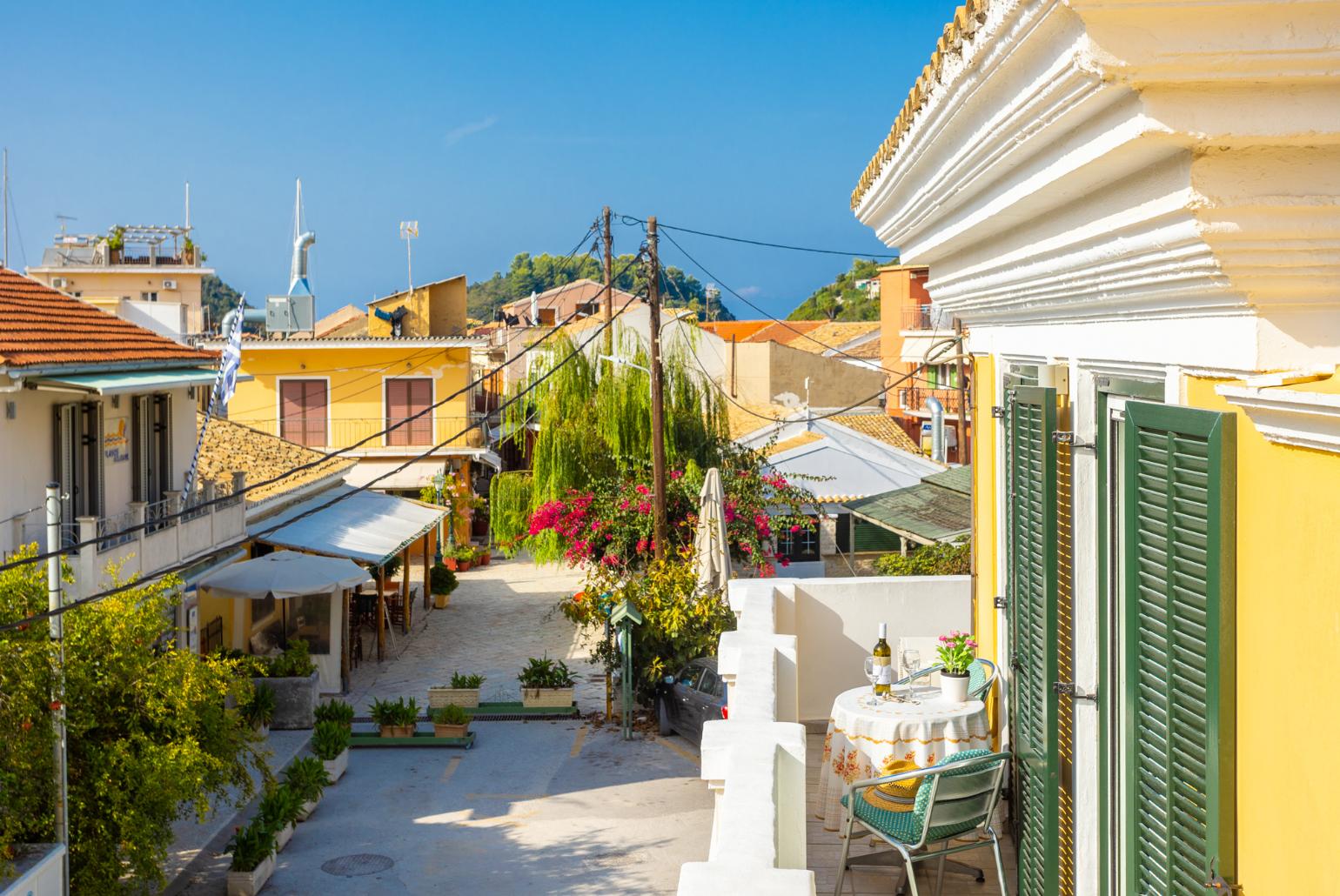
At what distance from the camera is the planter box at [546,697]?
19656 mm

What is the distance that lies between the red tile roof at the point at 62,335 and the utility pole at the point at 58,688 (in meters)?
5.19

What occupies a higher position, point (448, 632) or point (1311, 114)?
point (1311, 114)

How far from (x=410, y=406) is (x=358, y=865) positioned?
25268 mm

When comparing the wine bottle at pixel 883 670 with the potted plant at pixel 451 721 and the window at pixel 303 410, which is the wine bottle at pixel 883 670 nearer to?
the potted plant at pixel 451 721

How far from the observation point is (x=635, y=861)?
13352 millimetres

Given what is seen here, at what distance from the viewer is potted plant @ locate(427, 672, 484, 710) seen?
19250 millimetres

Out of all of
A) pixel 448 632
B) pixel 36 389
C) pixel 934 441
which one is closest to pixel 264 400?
pixel 448 632

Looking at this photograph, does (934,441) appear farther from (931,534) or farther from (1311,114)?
(1311,114)

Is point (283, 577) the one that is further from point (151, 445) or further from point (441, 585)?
point (441, 585)

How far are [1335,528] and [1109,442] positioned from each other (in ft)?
5.52

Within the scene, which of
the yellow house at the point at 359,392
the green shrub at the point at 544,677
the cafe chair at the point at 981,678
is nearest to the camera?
the cafe chair at the point at 981,678

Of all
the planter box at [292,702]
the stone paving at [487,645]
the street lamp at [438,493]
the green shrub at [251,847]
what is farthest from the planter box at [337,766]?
the street lamp at [438,493]

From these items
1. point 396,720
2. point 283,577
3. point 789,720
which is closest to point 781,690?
point 789,720

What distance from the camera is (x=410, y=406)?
124ft
